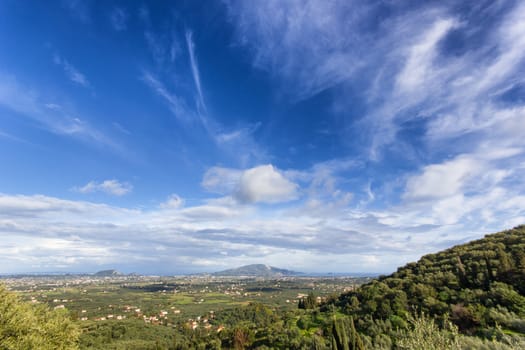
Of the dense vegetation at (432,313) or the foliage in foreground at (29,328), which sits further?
the dense vegetation at (432,313)

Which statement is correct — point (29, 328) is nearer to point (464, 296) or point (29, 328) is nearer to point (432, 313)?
point (432, 313)

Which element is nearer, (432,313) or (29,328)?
(29,328)

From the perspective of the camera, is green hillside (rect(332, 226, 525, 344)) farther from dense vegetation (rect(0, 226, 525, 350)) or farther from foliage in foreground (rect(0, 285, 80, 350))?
A: foliage in foreground (rect(0, 285, 80, 350))

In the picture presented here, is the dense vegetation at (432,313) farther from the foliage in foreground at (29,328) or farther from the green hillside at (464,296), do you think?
the foliage in foreground at (29,328)

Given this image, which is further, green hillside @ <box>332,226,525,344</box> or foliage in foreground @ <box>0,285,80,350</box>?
green hillside @ <box>332,226,525,344</box>

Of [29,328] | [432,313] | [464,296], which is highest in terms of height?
[464,296]

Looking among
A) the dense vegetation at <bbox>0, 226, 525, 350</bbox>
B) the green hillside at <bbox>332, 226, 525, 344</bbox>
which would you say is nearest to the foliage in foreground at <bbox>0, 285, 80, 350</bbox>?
the dense vegetation at <bbox>0, 226, 525, 350</bbox>

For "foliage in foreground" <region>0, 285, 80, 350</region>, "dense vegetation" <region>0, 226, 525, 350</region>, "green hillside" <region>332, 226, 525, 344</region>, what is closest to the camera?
"foliage in foreground" <region>0, 285, 80, 350</region>

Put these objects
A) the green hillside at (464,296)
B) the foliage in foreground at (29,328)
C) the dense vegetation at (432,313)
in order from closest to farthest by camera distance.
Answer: the foliage in foreground at (29,328) < the dense vegetation at (432,313) < the green hillside at (464,296)

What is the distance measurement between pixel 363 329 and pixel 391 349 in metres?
10.4

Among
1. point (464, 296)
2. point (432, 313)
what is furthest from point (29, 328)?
point (464, 296)

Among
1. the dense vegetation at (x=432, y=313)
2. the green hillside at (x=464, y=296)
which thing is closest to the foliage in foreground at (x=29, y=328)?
the dense vegetation at (x=432, y=313)

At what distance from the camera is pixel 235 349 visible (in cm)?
5475

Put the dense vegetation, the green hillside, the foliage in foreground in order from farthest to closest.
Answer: the green hillside < the dense vegetation < the foliage in foreground
